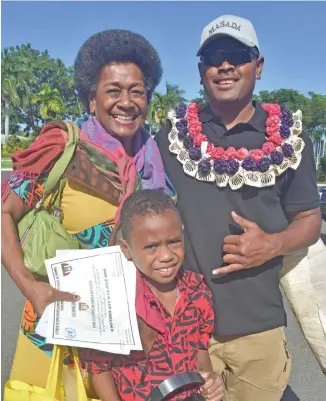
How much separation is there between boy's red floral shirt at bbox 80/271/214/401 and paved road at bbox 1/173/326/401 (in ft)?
6.26

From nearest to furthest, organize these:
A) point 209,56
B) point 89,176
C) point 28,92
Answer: point 89,176 < point 209,56 < point 28,92

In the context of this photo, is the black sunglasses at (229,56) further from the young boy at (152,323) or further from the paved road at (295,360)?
the paved road at (295,360)

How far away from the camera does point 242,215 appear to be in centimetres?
222

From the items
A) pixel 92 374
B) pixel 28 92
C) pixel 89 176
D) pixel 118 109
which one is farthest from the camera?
pixel 28 92

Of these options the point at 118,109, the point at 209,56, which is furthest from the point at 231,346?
the point at 209,56

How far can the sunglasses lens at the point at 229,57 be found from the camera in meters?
2.28

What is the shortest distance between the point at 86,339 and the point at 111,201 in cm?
57

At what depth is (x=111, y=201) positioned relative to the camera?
2055mm

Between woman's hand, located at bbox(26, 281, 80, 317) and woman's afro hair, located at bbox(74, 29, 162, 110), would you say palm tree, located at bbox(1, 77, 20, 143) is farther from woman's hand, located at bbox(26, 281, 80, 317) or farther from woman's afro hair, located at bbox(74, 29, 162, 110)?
woman's hand, located at bbox(26, 281, 80, 317)

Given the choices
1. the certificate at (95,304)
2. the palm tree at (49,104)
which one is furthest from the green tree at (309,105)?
the certificate at (95,304)

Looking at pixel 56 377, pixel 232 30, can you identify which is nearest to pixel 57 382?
pixel 56 377

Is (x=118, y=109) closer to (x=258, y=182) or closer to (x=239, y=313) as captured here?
(x=258, y=182)

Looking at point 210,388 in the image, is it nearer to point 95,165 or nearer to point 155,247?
point 155,247

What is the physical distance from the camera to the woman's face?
7.08ft
